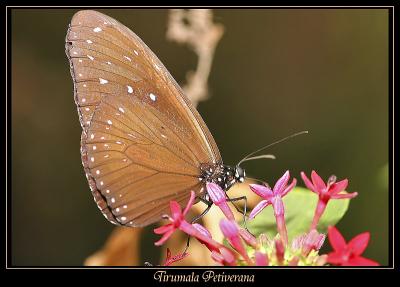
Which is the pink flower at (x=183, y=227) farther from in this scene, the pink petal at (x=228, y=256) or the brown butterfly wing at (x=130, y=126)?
the brown butterfly wing at (x=130, y=126)

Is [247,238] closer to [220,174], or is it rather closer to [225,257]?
[225,257]

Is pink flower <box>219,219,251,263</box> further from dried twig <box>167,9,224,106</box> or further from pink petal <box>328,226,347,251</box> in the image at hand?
dried twig <box>167,9,224,106</box>

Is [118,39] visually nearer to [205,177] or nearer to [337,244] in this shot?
[205,177]

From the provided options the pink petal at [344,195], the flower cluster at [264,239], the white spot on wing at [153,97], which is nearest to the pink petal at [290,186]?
the flower cluster at [264,239]

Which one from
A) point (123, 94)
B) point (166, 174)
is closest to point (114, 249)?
point (166, 174)

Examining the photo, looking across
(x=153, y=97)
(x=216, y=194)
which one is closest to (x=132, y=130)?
(x=153, y=97)

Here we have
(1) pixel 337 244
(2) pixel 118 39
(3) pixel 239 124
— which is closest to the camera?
(1) pixel 337 244
